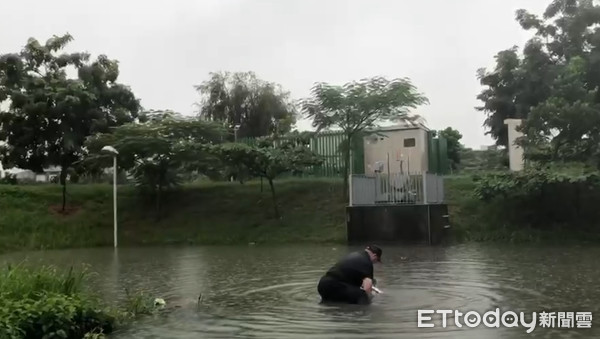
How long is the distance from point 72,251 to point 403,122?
13705mm

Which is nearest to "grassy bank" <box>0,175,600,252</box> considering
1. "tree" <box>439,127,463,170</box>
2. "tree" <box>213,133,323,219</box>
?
"tree" <box>213,133,323,219</box>

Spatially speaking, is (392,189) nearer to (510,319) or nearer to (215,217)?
(215,217)

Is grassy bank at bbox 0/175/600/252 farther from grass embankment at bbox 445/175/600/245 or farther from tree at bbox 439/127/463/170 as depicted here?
tree at bbox 439/127/463/170

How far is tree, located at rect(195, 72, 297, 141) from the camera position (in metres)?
38.7

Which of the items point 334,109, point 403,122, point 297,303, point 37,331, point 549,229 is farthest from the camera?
point 403,122

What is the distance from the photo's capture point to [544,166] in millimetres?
22938

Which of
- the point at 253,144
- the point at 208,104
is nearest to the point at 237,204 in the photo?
the point at 253,144

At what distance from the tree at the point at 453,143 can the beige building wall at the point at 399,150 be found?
1204 centimetres

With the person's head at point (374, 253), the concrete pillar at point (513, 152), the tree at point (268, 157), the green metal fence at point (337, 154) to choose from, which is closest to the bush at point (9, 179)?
the green metal fence at point (337, 154)

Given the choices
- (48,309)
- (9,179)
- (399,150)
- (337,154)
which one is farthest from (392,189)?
(9,179)

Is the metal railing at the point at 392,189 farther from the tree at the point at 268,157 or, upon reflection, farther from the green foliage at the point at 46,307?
the green foliage at the point at 46,307

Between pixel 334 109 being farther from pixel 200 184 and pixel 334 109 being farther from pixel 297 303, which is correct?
pixel 297 303

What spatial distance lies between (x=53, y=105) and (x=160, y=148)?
5730 mm

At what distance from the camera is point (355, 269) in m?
9.77
